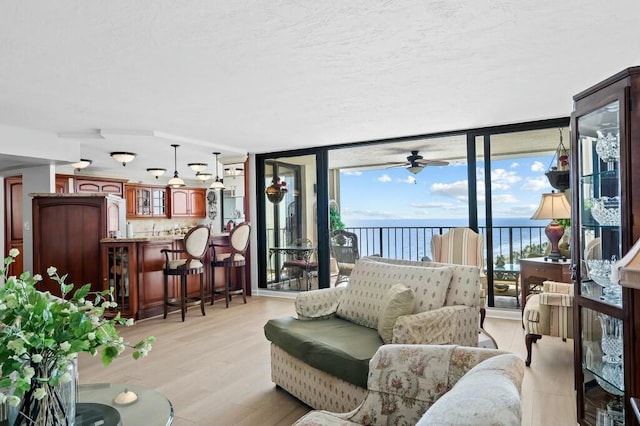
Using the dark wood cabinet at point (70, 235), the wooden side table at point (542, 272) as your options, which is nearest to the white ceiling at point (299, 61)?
the dark wood cabinet at point (70, 235)

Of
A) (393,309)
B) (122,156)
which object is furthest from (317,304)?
(122,156)

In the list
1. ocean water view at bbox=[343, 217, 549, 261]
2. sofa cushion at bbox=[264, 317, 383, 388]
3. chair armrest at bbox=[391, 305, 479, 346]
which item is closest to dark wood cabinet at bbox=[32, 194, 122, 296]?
sofa cushion at bbox=[264, 317, 383, 388]

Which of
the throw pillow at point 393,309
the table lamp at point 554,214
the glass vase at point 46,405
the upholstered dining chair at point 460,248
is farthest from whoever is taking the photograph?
the upholstered dining chair at point 460,248

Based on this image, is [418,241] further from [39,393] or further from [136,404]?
[39,393]

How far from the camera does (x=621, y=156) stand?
1.92m

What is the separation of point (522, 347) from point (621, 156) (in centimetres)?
246

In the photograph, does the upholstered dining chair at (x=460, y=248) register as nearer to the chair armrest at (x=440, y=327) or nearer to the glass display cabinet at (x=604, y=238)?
the chair armrest at (x=440, y=327)

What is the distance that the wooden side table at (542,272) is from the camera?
12.9ft

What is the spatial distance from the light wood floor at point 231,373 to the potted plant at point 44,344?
1262mm

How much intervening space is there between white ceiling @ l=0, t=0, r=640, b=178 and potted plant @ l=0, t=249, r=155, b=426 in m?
1.54

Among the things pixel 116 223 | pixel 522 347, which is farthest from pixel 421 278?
pixel 116 223

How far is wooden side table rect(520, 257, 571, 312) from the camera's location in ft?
12.9

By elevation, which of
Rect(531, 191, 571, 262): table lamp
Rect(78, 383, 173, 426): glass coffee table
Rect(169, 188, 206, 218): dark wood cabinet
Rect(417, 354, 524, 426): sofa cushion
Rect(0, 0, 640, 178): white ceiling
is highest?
Rect(0, 0, 640, 178): white ceiling

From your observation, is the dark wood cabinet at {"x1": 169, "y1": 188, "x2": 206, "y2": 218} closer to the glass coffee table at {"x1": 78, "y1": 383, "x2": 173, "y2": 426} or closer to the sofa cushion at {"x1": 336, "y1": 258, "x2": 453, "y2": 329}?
the sofa cushion at {"x1": 336, "y1": 258, "x2": 453, "y2": 329}
